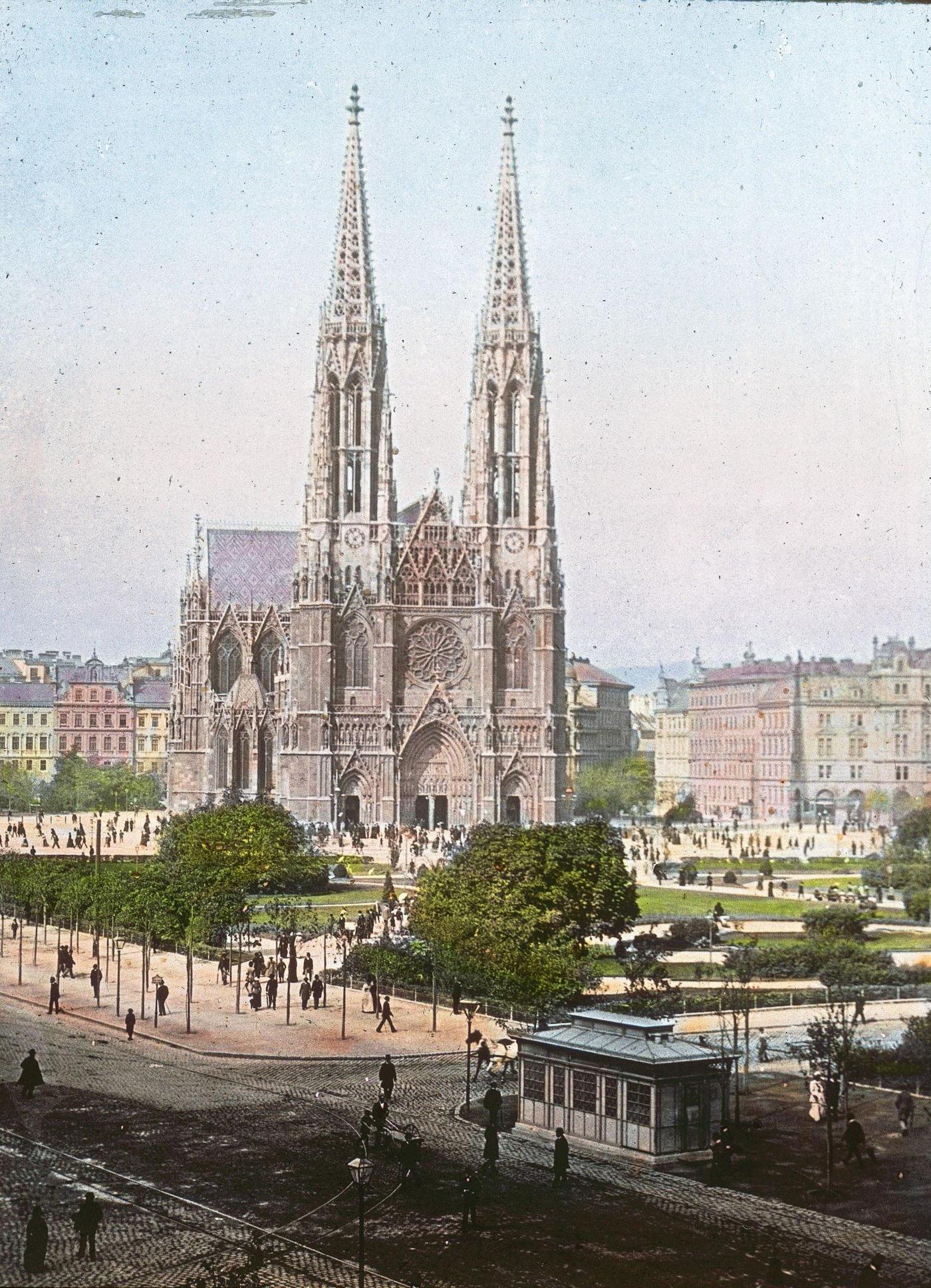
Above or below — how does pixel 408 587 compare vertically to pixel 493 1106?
above

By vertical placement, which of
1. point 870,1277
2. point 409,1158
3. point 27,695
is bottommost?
point 870,1277

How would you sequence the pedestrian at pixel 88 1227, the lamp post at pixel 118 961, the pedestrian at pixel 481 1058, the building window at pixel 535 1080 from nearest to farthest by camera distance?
the pedestrian at pixel 88 1227 < the building window at pixel 535 1080 < the pedestrian at pixel 481 1058 < the lamp post at pixel 118 961

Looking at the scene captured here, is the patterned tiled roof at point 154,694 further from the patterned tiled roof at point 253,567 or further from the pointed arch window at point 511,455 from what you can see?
the pointed arch window at point 511,455

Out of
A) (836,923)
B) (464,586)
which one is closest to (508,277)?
(464,586)

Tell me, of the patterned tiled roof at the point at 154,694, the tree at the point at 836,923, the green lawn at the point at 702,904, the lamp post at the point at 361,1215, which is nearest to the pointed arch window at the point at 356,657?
the patterned tiled roof at the point at 154,694

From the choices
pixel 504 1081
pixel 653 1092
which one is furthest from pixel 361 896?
pixel 653 1092

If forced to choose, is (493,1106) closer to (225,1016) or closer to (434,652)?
(225,1016)

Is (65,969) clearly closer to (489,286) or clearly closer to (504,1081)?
(504,1081)
